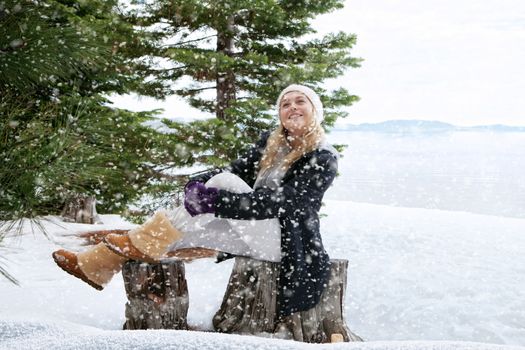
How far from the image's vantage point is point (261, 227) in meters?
3.76

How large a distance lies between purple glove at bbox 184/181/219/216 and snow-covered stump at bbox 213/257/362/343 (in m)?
0.73

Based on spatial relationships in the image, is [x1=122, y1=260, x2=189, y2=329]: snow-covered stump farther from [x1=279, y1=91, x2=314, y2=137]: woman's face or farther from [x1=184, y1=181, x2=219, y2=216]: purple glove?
[x1=279, y1=91, x2=314, y2=137]: woman's face

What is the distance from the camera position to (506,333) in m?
5.64

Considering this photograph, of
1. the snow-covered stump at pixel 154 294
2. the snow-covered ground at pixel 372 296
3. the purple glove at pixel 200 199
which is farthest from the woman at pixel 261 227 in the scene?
the snow-covered ground at pixel 372 296

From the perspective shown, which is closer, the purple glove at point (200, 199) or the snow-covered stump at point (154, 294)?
the purple glove at point (200, 199)

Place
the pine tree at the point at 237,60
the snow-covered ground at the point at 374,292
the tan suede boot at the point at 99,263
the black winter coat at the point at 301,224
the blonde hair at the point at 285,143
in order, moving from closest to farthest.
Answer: the snow-covered ground at the point at 374,292
the black winter coat at the point at 301,224
the tan suede boot at the point at 99,263
the blonde hair at the point at 285,143
the pine tree at the point at 237,60

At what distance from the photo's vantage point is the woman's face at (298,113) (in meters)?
4.01

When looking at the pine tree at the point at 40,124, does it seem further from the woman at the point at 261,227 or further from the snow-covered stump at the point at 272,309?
the snow-covered stump at the point at 272,309

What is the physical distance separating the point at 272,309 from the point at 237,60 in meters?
5.65

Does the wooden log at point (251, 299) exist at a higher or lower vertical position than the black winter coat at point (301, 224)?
lower

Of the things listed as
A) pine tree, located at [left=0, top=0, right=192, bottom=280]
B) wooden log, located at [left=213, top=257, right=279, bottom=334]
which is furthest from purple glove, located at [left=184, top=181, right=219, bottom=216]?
wooden log, located at [left=213, top=257, right=279, bottom=334]

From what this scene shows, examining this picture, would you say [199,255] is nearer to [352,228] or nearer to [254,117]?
[254,117]

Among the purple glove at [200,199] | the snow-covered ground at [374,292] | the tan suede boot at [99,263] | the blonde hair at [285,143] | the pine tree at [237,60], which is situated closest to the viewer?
the snow-covered ground at [374,292]

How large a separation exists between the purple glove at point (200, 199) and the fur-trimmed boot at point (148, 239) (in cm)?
28
